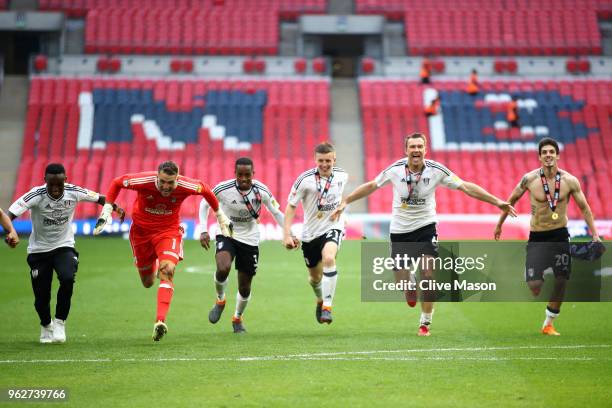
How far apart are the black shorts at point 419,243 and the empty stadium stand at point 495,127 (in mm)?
24616

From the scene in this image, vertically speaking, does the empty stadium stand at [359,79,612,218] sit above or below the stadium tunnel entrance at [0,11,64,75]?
below

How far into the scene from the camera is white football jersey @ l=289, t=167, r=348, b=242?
13133 mm

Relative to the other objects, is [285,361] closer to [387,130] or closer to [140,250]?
[140,250]

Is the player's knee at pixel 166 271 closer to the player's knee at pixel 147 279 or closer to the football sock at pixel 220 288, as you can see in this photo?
the player's knee at pixel 147 279

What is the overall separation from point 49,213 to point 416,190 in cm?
484

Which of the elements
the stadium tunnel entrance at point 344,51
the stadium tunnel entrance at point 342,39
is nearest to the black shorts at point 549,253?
the stadium tunnel entrance at point 342,39

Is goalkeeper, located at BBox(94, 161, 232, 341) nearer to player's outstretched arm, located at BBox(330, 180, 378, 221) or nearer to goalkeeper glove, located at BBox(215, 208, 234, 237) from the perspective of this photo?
goalkeeper glove, located at BBox(215, 208, 234, 237)

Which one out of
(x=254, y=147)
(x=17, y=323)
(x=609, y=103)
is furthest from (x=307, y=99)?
(x=17, y=323)

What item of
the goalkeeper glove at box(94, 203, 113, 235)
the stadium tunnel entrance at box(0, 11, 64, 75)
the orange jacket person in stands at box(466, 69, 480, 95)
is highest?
the stadium tunnel entrance at box(0, 11, 64, 75)

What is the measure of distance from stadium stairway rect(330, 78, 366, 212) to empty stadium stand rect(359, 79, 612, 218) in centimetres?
65

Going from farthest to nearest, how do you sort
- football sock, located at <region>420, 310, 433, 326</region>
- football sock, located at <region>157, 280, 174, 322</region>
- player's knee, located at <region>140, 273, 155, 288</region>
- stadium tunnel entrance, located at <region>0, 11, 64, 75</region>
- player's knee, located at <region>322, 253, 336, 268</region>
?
1. stadium tunnel entrance, located at <region>0, 11, 64, 75</region>
2. player's knee, located at <region>140, 273, 155, 288</region>
3. player's knee, located at <region>322, 253, 336, 268</region>
4. football sock, located at <region>420, 310, 433, 326</region>
5. football sock, located at <region>157, 280, 174, 322</region>

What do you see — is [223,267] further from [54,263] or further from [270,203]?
[54,263]

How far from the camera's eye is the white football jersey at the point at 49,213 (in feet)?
39.7

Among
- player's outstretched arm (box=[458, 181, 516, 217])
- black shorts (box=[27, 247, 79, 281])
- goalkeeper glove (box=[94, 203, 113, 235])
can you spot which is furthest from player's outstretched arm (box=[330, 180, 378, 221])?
black shorts (box=[27, 247, 79, 281])
